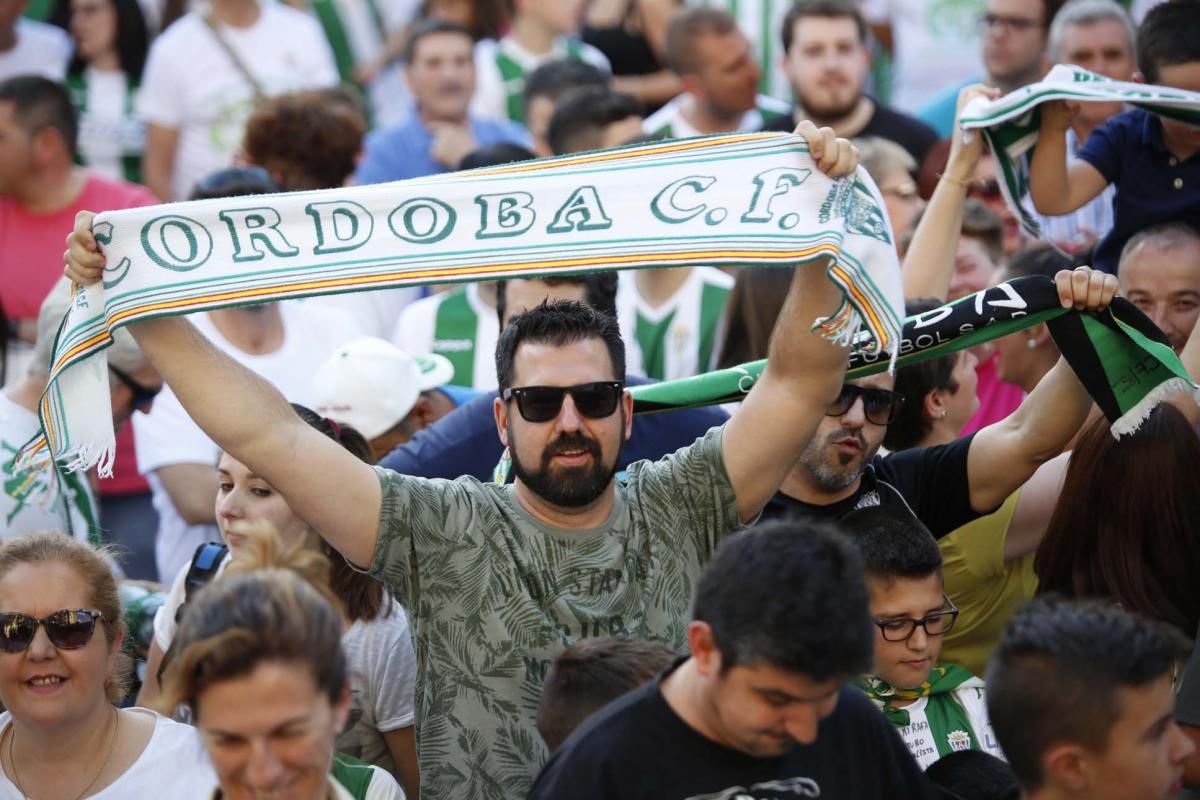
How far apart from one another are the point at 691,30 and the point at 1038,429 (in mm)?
4306

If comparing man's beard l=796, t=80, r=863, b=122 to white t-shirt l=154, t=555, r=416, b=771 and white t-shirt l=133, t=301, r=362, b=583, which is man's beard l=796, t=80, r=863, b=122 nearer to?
white t-shirt l=133, t=301, r=362, b=583

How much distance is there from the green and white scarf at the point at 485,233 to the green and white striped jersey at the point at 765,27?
543 centimetres

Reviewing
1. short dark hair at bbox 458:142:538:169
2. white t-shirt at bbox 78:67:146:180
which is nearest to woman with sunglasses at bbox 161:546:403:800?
short dark hair at bbox 458:142:538:169

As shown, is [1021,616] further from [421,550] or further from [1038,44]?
[1038,44]

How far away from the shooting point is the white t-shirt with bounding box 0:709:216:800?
3961mm

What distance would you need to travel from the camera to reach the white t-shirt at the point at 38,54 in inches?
344

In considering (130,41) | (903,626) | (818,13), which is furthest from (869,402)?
(130,41)

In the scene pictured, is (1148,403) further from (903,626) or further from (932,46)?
(932,46)

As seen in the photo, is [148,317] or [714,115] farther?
[714,115]

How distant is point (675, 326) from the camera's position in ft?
21.1

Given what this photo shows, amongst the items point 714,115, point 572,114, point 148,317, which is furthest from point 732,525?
point 714,115

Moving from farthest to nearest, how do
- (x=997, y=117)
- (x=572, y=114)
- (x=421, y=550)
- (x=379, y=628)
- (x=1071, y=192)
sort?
1. (x=572, y=114)
2. (x=1071, y=192)
3. (x=997, y=117)
4. (x=379, y=628)
5. (x=421, y=550)

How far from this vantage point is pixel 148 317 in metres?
3.89

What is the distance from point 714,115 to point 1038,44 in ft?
4.95
